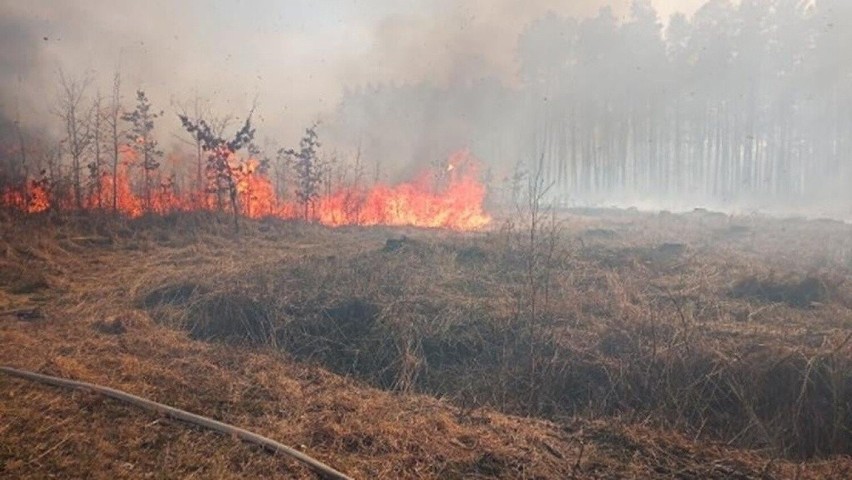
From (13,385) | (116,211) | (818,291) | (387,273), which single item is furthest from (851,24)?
(13,385)

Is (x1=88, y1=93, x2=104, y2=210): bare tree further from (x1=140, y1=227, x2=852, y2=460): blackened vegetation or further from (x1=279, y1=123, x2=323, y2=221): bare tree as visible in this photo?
(x1=140, y1=227, x2=852, y2=460): blackened vegetation

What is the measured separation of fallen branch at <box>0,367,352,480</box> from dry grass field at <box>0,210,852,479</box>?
9cm

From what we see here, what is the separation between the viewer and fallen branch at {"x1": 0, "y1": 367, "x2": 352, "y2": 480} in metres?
4.24

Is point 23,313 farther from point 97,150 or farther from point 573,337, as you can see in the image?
point 97,150

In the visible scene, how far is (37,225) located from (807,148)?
48842mm

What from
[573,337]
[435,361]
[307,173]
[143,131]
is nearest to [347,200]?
[307,173]

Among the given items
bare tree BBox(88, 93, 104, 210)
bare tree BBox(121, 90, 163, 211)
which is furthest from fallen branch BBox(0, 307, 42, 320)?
bare tree BBox(121, 90, 163, 211)

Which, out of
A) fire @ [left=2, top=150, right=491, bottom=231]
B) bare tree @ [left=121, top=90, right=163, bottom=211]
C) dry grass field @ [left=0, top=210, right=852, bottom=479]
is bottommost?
dry grass field @ [left=0, top=210, right=852, bottom=479]

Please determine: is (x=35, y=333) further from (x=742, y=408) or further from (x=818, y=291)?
(x=818, y=291)

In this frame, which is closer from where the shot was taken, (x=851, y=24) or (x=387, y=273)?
(x=387, y=273)

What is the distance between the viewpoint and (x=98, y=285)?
440 inches

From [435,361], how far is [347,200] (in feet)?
60.5

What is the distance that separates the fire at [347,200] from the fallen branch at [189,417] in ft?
49.8

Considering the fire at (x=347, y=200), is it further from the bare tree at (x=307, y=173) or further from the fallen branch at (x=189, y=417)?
the fallen branch at (x=189, y=417)
